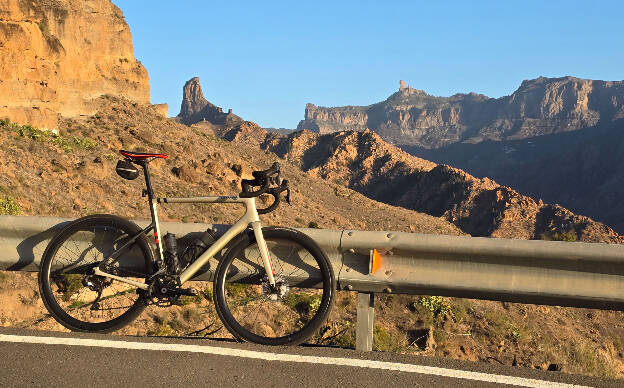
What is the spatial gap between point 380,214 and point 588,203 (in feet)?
494

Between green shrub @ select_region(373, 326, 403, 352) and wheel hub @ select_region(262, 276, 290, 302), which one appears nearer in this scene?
wheel hub @ select_region(262, 276, 290, 302)

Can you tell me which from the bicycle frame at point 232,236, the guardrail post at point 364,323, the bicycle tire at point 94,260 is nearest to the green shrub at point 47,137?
the bicycle tire at point 94,260

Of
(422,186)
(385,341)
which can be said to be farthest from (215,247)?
(422,186)

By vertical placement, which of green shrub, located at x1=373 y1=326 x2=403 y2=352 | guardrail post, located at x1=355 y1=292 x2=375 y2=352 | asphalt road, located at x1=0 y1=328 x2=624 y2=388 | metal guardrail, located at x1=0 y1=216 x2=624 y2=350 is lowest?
green shrub, located at x1=373 y1=326 x2=403 y2=352

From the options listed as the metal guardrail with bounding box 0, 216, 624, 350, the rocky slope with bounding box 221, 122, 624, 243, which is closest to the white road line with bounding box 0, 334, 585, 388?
the metal guardrail with bounding box 0, 216, 624, 350

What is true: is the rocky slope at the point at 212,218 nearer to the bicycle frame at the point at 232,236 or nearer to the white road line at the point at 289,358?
the white road line at the point at 289,358

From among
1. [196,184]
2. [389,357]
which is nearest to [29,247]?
[389,357]

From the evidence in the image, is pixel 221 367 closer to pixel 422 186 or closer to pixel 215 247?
pixel 215 247

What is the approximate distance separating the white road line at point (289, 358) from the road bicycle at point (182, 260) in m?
0.20

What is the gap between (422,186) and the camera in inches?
4540

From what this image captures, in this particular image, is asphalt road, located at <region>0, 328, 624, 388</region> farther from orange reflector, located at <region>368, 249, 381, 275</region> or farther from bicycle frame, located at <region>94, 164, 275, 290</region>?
orange reflector, located at <region>368, 249, 381, 275</region>

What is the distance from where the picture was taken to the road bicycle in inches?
171

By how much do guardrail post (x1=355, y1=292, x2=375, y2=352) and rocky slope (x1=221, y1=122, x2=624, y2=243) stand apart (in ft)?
244

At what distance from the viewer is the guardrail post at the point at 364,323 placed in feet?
14.4
